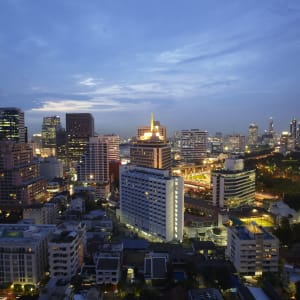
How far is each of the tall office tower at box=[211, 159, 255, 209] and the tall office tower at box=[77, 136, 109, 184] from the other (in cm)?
838

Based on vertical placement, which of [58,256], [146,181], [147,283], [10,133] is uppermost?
[10,133]

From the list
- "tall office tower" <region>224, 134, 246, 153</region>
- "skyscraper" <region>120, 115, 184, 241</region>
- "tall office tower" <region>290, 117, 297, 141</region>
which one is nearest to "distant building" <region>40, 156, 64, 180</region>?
"skyscraper" <region>120, 115, 184, 241</region>

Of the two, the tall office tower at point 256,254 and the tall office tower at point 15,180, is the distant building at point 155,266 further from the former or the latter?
the tall office tower at point 15,180

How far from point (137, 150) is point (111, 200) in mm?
5283

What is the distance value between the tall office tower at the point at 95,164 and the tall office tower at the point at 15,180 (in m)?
3.92

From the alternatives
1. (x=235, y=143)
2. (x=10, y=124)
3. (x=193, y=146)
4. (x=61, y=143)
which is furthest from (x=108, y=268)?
(x=235, y=143)

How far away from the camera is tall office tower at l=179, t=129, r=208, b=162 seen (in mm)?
39750

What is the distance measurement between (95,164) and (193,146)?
18244 mm

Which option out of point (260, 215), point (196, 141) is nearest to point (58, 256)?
point (260, 215)

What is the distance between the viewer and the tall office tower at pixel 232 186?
1833 cm

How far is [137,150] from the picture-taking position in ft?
81.6

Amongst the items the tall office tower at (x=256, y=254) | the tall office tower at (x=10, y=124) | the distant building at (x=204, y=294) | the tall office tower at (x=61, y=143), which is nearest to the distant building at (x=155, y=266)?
the distant building at (x=204, y=294)

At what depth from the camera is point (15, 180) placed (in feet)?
64.1

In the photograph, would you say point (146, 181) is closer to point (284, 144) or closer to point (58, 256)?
point (58, 256)
